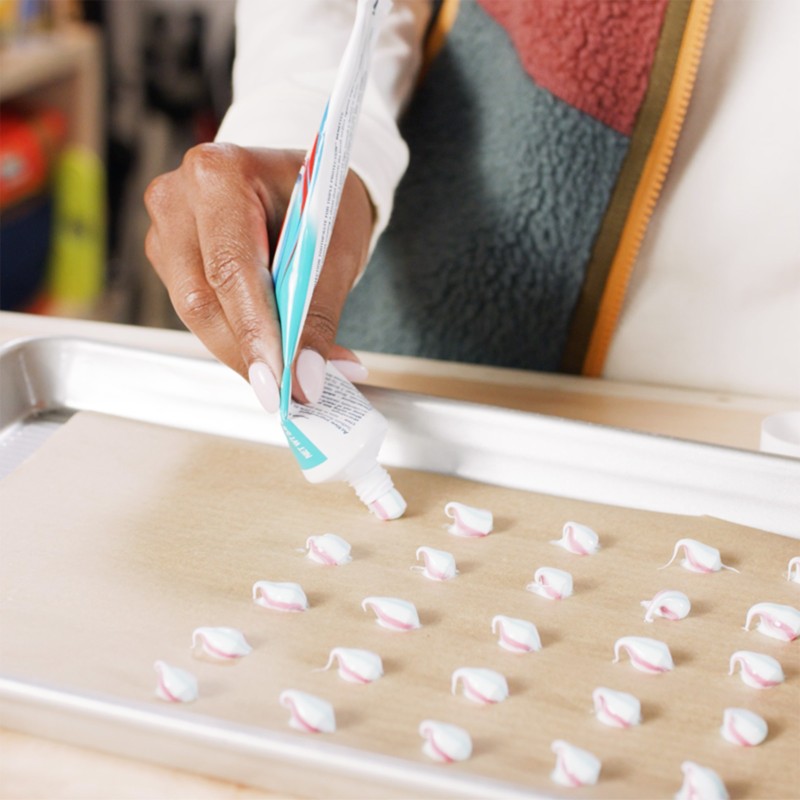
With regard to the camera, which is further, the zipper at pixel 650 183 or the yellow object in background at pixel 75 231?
the yellow object in background at pixel 75 231

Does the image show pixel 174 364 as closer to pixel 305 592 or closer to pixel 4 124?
pixel 305 592

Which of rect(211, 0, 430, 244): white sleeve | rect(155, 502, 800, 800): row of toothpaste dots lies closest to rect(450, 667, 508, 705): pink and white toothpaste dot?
rect(155, 502, 800, 800): row of toothpaste dots

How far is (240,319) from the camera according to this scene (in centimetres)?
44

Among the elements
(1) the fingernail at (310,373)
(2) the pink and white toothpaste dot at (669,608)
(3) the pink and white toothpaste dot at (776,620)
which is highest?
(1) the fingernail at (310,373)

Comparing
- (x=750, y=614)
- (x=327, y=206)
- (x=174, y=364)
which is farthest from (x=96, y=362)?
(x=750, y=614)

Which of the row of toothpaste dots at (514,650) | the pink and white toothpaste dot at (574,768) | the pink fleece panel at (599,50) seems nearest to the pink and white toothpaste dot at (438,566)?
the row of toothpaste dots at (514,650)

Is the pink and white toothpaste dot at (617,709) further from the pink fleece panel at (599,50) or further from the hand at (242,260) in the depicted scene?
the pink fleece panel at (599,50)

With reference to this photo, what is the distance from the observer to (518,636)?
0.37m

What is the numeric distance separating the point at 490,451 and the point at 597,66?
0.28 meters

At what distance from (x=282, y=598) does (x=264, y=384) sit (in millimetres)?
91

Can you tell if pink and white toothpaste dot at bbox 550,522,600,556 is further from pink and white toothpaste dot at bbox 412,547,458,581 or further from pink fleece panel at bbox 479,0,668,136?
pink fleece panel at bbox 479,0,668,136

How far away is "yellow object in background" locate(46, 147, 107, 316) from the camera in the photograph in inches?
Result: 58.0

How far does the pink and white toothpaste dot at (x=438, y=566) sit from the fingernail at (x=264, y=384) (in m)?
0.09

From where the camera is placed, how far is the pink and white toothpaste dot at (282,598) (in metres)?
0.39
